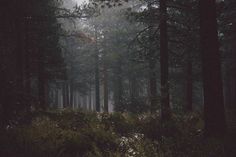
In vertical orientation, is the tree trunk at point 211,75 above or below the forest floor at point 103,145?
above

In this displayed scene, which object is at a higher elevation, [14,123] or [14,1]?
[14,1]

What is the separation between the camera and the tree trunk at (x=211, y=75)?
10.2 meters

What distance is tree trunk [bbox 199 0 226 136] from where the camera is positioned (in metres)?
10.2

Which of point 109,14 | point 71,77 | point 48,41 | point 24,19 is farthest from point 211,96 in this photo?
point 71,77

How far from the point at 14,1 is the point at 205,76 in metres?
10.1

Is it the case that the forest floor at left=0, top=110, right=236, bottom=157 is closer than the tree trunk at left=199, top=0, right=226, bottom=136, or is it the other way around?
the forest floor at left=0, top=110, right=236, bottom=157

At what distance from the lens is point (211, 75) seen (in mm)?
10242

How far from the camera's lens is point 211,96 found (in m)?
10.2

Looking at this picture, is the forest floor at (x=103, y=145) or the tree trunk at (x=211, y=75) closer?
the forest floor at (x=103, y=145)

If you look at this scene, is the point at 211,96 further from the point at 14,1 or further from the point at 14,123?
the point at 14,1

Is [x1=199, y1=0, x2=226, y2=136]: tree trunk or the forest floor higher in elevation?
[x1=199, y1=0, x2=226, y2=136]: tree trunk

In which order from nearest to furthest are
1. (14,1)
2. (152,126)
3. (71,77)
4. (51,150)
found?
(51,150), (152,126), (14,1), (71,77)

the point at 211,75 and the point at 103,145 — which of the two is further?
the point at 103,145

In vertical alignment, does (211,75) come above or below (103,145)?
above
